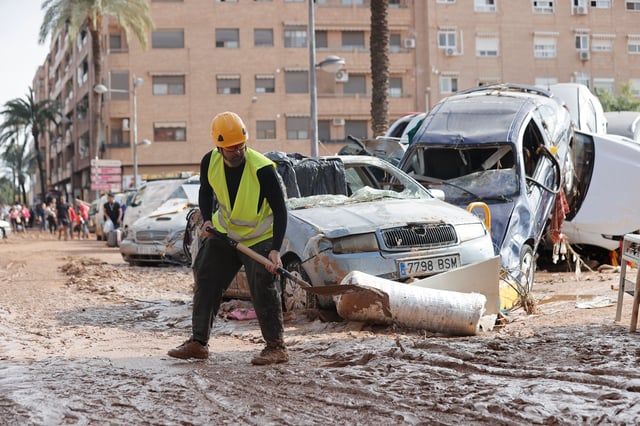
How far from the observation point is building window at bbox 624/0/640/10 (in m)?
57.8

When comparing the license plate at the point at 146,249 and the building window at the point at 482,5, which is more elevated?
the building window at the point at 482,5

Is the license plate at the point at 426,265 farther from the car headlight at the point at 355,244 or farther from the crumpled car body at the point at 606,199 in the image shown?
the crumpled car body at the point at 606,199

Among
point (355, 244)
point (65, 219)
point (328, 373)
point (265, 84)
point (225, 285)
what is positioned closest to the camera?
point (328, 373)

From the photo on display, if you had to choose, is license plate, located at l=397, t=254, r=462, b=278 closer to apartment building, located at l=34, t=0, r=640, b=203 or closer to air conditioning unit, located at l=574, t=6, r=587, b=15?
apartment building, located at l=34, t=0, r=640, b=203

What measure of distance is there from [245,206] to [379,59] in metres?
17.0

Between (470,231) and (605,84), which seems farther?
(605,84)

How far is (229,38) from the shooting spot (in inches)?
2178

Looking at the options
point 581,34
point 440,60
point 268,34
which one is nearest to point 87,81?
point 268,34

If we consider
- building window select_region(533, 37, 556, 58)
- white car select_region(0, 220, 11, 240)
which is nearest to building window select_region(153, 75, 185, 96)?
white car select_region(0, 220, 11, 240)

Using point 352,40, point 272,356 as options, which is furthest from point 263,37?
point 272,356

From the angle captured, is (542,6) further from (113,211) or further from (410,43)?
(113,211)

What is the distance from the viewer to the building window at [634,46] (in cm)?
5838

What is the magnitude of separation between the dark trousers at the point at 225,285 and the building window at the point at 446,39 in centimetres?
5078

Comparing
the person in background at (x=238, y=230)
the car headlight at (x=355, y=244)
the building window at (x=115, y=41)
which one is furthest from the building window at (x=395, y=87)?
the person in background at (x=238, y=230)
